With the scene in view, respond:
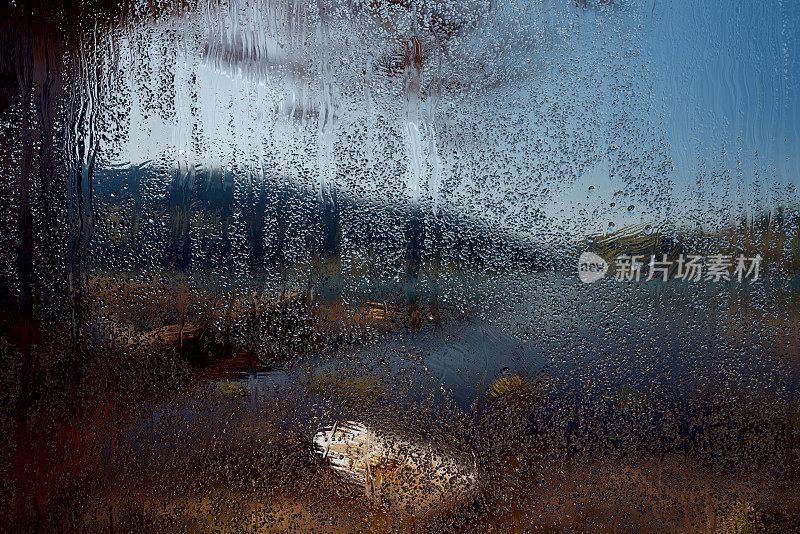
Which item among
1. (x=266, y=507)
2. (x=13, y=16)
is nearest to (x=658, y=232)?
(x=266, y=507)

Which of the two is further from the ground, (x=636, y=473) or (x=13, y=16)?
(x=13, y=16)

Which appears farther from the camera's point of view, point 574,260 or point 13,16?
point 13,16

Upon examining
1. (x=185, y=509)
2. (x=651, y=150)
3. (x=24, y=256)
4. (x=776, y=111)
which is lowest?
(x=185, y=509)

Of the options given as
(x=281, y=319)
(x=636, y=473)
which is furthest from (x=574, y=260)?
(x=281, y=319)

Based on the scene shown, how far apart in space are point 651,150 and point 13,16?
2.01 m

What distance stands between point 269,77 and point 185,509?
1.34m

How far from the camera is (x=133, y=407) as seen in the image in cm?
135

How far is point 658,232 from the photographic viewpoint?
1236 mm

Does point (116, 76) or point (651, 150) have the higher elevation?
point (116, 76)

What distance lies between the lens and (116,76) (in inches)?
52.6

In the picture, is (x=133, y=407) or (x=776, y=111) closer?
(x=776, y=111)

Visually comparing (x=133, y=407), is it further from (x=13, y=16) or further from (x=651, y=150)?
(x=651, y=150)

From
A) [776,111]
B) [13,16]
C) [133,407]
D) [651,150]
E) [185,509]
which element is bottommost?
[185,509]

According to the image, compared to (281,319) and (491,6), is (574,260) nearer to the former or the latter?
(491,6)
